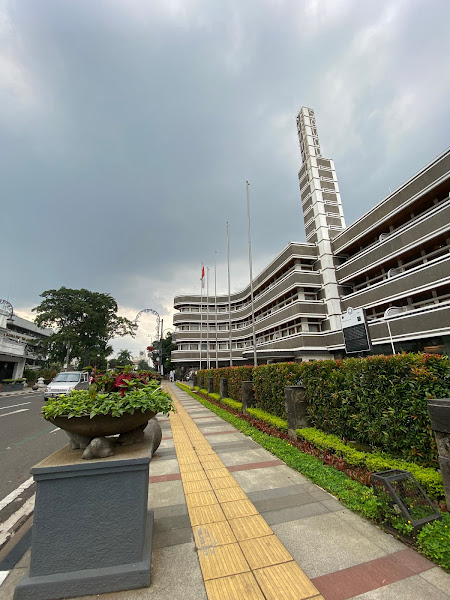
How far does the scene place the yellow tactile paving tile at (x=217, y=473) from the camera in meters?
4.82

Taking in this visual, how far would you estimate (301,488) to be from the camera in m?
4.23

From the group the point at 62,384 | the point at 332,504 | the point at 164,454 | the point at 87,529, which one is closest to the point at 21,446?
the point at 164,454

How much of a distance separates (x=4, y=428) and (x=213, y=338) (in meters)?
46.9

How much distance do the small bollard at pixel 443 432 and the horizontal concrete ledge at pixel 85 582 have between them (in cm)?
347

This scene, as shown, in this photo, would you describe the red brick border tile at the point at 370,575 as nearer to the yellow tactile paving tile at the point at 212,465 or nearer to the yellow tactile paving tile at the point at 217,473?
the yellow tactile paving tile at the point at 217,473

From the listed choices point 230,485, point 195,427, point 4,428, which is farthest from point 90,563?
point 4,428

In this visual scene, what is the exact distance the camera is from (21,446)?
7.50 m

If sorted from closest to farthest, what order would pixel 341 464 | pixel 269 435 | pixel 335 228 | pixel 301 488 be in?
1. pixel 301 488
2. pixel 341 464
3. pixel 269 435
4. pixel 335 228

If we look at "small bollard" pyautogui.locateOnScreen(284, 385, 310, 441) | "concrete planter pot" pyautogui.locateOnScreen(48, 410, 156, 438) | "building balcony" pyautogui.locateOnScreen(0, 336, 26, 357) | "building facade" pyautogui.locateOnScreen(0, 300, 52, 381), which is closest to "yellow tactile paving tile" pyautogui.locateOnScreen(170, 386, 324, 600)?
"concrete planter pot" pyautogui.locateOnScreen(48, 410, 156, 438)

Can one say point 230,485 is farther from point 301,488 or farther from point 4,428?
point 4,428

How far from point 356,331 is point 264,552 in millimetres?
10670

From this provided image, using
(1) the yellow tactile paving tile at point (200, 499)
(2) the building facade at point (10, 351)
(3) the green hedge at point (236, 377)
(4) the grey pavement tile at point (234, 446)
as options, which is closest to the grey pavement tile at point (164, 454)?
(4) the grey pavement tile at point (234, 446)

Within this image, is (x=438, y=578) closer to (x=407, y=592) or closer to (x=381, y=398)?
(x=407, y=592)

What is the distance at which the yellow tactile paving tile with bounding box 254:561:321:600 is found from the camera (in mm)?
2174
